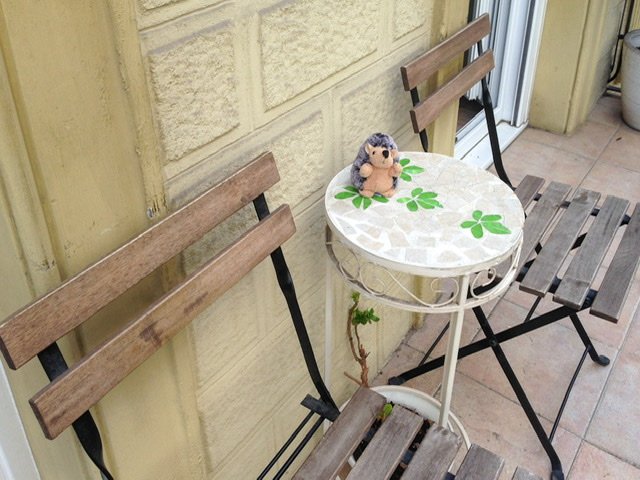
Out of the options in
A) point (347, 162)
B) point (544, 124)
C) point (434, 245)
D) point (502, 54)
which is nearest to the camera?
point (434, 245)

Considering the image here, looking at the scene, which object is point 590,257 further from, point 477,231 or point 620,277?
point 477,231

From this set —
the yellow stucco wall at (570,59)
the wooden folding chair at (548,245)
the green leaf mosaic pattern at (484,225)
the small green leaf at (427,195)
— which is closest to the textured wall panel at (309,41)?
the wooden folding chair at (548,245)

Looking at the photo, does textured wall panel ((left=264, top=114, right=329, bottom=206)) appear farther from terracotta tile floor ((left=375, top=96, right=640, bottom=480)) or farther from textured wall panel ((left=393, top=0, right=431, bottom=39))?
terracotta tile floor ((left=375, top=96, right=640, bottom=480))

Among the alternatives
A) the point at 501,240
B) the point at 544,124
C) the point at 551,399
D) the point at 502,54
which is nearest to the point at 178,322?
the point at 501,240

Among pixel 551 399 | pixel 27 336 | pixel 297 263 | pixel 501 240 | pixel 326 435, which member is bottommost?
pixel 551 399

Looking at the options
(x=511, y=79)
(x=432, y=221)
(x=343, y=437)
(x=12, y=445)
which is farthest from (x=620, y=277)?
(x=511, y=79)

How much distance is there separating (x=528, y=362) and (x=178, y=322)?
1655 mm

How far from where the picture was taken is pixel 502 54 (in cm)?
370

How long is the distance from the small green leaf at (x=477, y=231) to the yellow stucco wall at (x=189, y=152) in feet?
1.33

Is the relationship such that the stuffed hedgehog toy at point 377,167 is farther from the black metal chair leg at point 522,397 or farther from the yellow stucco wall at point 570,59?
the yellow stucco wall at point 570,59

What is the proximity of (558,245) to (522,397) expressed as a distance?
18.4 inches

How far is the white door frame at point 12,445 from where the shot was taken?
4.08ft

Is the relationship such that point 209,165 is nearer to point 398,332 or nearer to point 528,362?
point 398,332

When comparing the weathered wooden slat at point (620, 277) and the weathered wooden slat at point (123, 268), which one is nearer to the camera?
the weathered wooden slat at point (123, 268)
